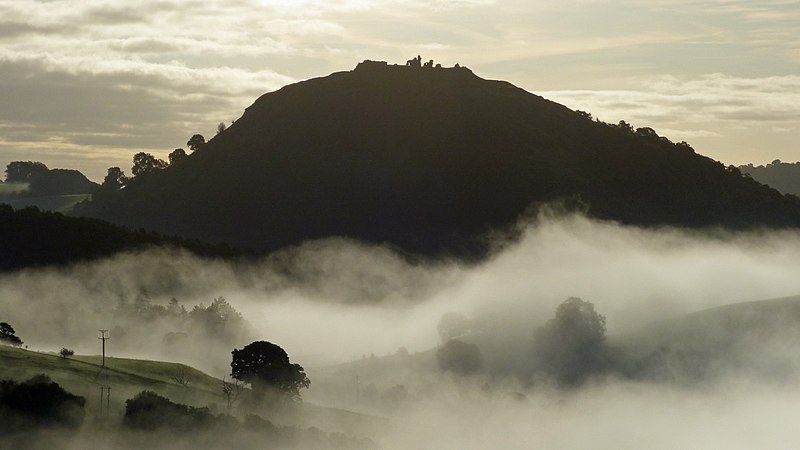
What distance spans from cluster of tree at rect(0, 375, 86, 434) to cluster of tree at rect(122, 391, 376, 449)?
7195 millimetres

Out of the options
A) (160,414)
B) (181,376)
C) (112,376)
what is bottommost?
(160,414)

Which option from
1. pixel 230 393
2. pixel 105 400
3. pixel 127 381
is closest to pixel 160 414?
pixel 105 400

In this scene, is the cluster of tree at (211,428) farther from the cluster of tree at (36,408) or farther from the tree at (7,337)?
the tree at (7,337)

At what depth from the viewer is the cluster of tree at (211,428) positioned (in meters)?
152

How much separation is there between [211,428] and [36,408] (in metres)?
24.6

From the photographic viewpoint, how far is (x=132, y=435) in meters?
149

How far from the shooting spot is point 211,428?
6329 inches

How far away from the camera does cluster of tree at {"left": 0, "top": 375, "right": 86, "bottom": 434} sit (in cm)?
14388

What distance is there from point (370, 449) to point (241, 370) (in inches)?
1132

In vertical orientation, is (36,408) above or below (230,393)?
above

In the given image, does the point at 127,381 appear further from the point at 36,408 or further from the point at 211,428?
Result: the point at 36,408

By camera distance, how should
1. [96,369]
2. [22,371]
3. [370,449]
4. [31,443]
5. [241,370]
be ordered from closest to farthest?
[31,443], [22,371], [96,369], [370,449], [241,370]

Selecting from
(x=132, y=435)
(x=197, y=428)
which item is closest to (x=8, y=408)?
(x=132, y=435)

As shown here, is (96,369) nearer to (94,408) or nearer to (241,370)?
(94,408)
